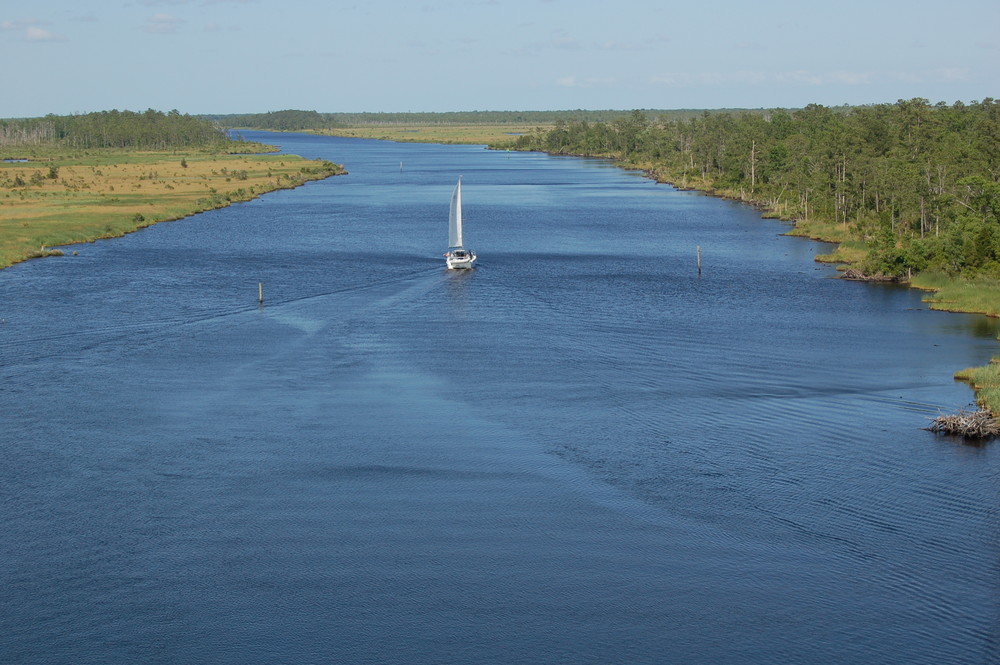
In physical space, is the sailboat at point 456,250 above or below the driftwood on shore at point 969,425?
above

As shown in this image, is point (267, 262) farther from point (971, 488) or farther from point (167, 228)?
point (971, 488)

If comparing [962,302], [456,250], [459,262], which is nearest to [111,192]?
[456,250]

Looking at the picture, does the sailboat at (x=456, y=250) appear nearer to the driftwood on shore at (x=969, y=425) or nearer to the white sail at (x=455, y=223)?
the white sail at (x=455, y=223)

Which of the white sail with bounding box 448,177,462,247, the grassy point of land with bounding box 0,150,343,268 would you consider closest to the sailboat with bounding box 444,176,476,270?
the white sail with bounding box 448,177,462,247

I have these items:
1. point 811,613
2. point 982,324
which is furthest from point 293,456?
point 982,324

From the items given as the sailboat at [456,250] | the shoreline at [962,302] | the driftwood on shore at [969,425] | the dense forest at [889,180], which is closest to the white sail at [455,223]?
the sailboat at [456,250]

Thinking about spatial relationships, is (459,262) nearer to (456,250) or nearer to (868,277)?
(456,250)

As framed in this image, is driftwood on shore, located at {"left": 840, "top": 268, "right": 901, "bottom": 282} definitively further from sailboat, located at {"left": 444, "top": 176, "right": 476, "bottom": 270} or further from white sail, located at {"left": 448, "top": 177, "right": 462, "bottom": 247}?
white sail, located at {"left": 448, "top": 177, "right": 462, "bottom": 247}
